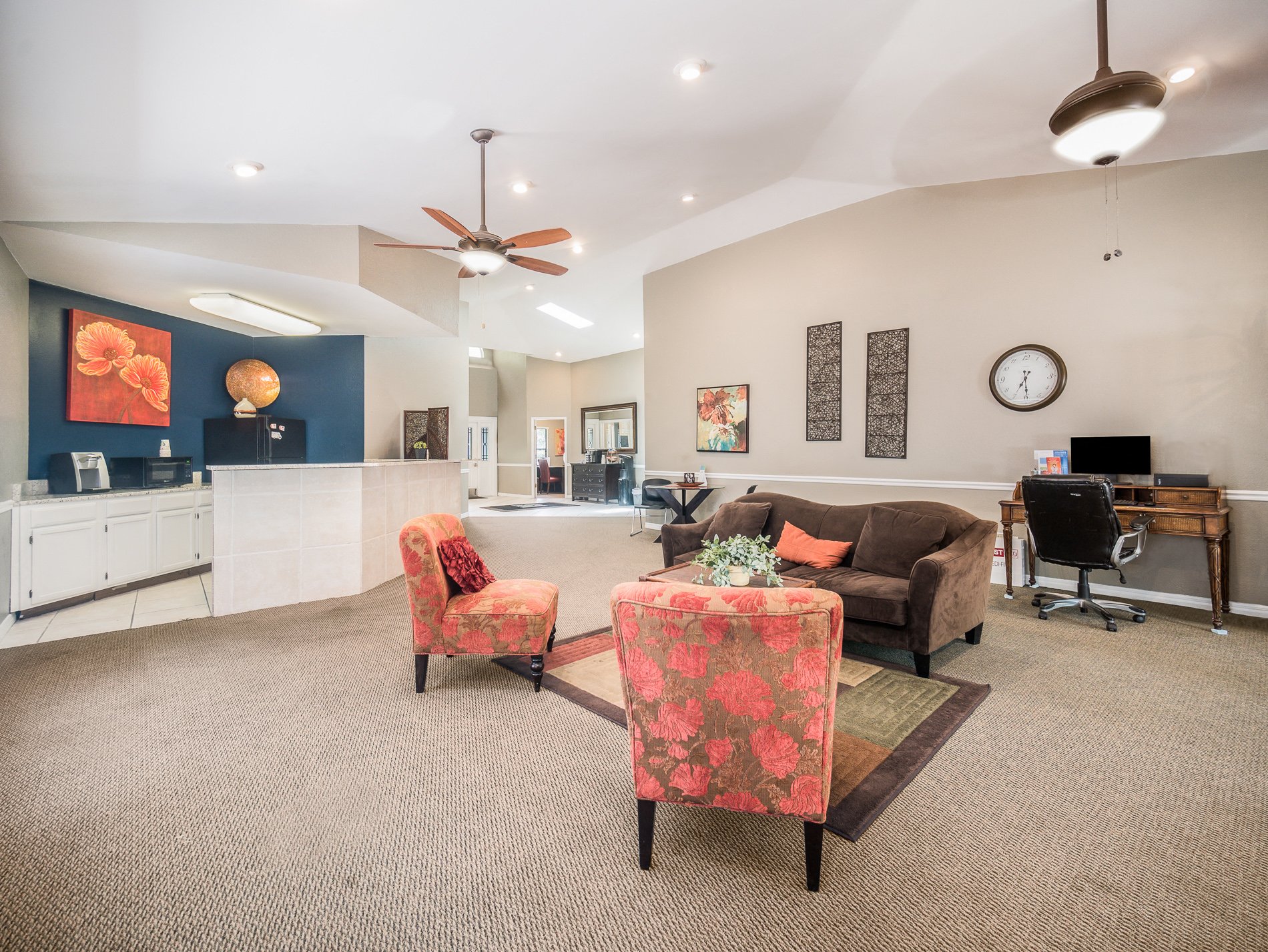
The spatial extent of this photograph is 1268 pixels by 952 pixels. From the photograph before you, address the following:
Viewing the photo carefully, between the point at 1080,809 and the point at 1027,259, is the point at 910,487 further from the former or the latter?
the point at 1080,809

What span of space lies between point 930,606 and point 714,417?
4643 mm

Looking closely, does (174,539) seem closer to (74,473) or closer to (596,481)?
(74,473)

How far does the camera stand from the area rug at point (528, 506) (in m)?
11.5

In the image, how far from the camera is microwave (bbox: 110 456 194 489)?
4953 mm

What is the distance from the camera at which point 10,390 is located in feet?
13.5

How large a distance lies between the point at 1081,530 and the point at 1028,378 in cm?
166

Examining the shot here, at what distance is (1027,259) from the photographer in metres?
4.91

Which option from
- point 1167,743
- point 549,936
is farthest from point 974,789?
point 549,936

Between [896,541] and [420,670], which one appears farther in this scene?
[896,541]

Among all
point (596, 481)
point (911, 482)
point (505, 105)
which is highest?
point (505, 105)

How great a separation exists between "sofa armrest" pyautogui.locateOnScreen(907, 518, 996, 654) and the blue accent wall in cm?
629

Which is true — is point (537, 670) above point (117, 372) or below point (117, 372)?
below

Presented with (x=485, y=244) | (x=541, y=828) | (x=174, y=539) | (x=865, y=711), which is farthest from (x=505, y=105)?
(x=174, y=539)

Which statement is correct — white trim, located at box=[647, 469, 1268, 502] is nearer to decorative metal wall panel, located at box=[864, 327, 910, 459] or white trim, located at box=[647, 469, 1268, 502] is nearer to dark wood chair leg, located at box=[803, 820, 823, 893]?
decorative metal wall panel, located at box=[864, 327, 910, 459]
